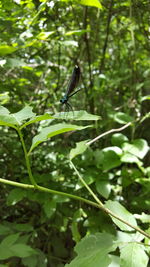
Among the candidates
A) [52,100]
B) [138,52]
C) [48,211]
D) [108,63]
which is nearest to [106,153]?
[48,211]

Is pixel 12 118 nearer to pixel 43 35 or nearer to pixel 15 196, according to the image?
pixel 43 35

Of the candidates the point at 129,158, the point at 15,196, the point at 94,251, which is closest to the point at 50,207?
the point at 15,196

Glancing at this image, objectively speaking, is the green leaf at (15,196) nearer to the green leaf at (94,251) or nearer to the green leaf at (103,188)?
the green leaf at (103,188)

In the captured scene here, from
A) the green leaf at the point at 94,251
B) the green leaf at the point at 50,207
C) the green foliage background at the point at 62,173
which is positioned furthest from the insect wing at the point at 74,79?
the green leaf at the point at 50,207

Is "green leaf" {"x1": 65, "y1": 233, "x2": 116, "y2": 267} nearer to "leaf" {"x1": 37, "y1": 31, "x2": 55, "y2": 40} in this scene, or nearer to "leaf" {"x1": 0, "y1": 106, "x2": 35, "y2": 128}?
"leaf" {"x1": 0, "y1": 106, "x2": 35, "y2": 128}

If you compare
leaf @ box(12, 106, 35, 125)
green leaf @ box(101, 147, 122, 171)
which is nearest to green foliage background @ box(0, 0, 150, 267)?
green leaf @ box(101, 147, 122, 171)
